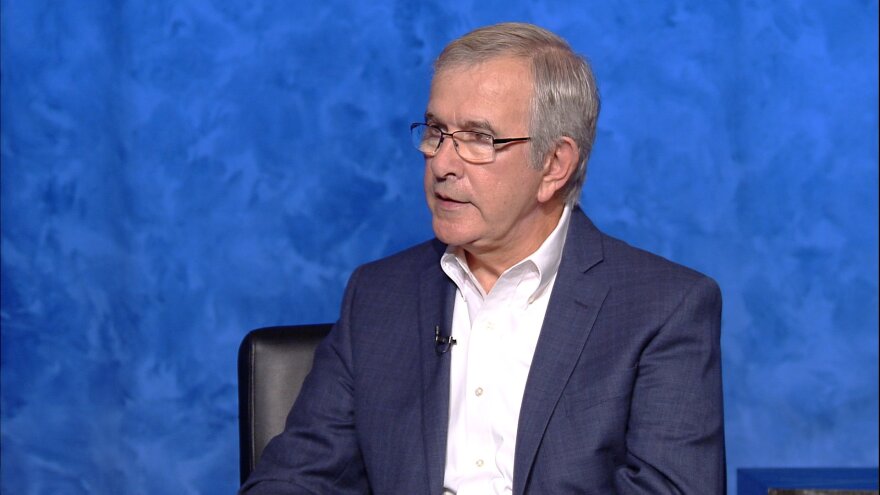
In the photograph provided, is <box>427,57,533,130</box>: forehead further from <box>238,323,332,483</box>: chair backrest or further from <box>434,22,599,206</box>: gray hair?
<box>238,323,332,483</box>: chair backrest

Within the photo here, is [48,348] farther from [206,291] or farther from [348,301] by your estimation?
[348,301]

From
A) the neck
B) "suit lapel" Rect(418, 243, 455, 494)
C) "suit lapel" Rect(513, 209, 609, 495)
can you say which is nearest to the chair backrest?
"suit lapel" Rect(418, 243, 455, 494)

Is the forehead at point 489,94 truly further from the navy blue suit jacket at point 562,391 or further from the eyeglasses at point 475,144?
the navy blue suit jacket at point 562,391

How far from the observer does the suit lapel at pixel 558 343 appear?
1.97 metres

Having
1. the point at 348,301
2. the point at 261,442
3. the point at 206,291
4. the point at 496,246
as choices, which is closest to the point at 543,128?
the point at 496,246

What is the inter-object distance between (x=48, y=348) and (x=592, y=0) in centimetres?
162

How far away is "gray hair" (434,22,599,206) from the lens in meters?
2.05

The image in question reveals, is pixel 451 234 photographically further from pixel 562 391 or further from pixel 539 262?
pixel 562 391

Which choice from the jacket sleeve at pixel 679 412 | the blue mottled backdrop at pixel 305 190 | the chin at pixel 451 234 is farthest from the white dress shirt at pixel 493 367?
the blue mottled backdrop at pixel 305 190

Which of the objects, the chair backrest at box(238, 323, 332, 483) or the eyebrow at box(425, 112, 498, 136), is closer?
the eyebrow at box(425, 112, 498, 136)

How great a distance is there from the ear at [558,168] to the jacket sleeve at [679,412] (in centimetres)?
32

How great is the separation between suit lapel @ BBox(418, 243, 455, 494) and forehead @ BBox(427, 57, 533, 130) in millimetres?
334

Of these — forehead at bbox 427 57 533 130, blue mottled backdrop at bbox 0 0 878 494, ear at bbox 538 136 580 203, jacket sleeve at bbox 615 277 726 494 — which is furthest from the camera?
blue mottled backdrop at bbox 0 0 878 494

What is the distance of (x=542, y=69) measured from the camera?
6.73 ft
